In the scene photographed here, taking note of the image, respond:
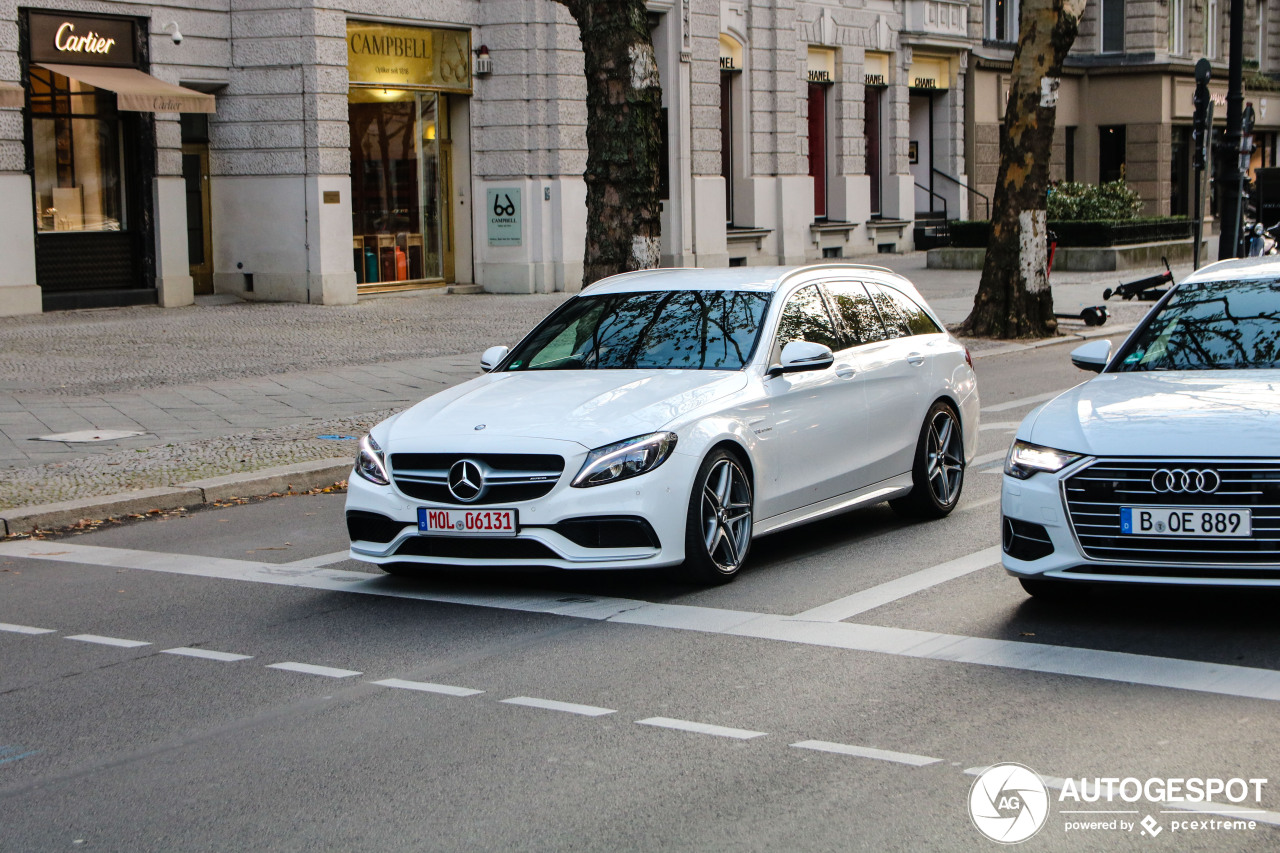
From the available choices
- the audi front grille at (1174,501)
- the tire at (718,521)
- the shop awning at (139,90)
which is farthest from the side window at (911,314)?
the shop awning at (139,90)

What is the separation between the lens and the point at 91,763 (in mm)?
5402

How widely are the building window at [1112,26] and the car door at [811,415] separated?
42.1m

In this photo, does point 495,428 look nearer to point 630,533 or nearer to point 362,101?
point 630,533

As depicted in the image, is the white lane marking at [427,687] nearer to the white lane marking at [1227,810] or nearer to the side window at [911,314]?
the white lane marking at [1227,810]

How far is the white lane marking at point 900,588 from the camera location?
288 inches

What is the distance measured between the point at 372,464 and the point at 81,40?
722 inches

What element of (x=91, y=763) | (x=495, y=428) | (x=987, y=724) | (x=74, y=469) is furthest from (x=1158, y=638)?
(x=74, y=469)

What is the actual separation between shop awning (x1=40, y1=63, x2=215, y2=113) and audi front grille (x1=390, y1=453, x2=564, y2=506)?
55.8 feet

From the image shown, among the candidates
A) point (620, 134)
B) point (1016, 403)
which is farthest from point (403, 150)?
point (1016, 403)

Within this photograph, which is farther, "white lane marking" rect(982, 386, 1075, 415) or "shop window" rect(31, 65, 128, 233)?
"shop window" rect(31, 65, 128, 233)

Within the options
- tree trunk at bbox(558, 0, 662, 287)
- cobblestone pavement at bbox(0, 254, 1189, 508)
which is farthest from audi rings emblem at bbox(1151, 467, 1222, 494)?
tree trunk at bbox(558, 0, 662, 287)

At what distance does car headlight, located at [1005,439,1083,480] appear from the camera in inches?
266

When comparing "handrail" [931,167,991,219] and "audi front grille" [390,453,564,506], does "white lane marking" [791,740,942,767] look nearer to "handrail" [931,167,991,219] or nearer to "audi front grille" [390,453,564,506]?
"audi front grille" [390,453,564,506]

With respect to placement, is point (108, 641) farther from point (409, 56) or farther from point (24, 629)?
point (409, 56)
